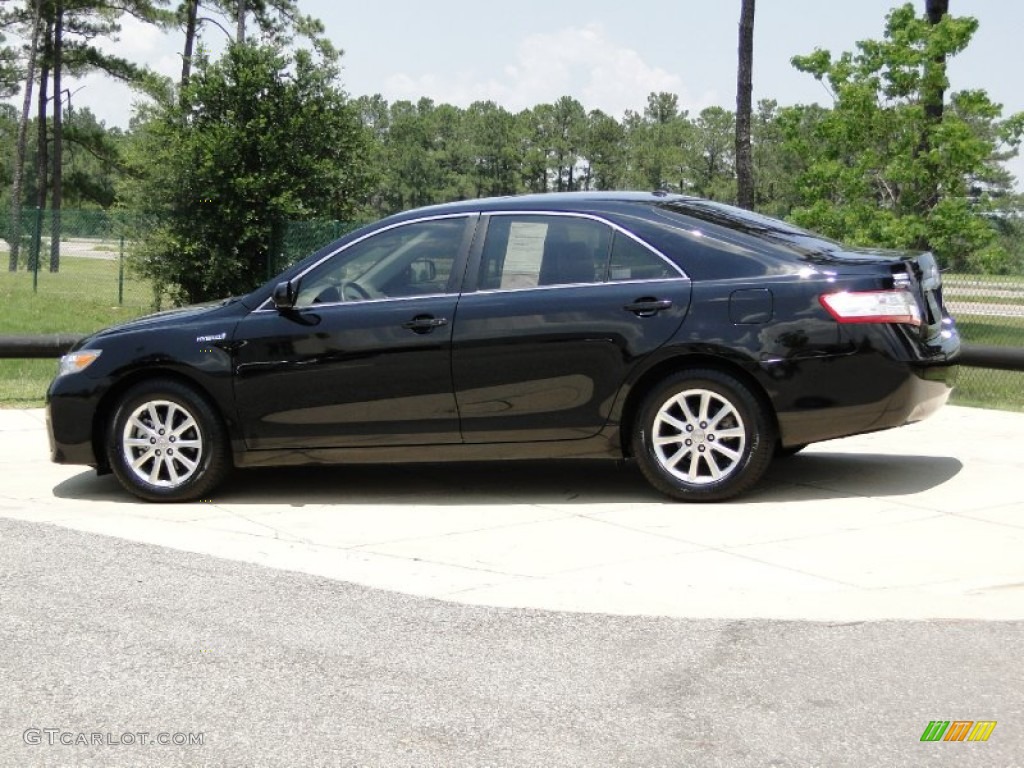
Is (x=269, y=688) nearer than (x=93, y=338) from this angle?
Yes

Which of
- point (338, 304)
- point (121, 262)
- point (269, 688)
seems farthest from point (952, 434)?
point (121, 262)

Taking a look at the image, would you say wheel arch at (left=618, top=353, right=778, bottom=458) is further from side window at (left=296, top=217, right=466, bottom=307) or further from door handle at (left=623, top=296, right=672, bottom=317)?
side window at (left=296, top=217, right=466, bottom=307)

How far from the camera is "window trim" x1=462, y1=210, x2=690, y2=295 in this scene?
25.3 feet

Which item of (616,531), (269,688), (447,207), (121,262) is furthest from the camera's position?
(121,262)

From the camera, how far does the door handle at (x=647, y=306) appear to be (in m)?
7.58

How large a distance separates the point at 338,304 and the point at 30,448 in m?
3.42

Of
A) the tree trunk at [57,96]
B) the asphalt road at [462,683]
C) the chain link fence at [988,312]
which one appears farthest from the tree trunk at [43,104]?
the asphalt road at [462,683]

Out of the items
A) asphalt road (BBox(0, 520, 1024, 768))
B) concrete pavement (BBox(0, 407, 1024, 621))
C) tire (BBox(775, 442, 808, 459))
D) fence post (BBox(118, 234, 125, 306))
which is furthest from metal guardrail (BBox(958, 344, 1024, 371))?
fence post (BBox(118, 234, 125, 306))

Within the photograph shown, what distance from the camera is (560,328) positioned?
7672 mm

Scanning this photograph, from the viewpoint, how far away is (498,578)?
626cm

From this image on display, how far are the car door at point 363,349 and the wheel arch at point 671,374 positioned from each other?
3.11 ft

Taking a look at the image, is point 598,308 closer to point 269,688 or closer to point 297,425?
point 297,425

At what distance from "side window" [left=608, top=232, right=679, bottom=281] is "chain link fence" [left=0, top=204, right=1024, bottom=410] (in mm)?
4852

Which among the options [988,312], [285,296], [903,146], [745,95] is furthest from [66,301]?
[285,296]
